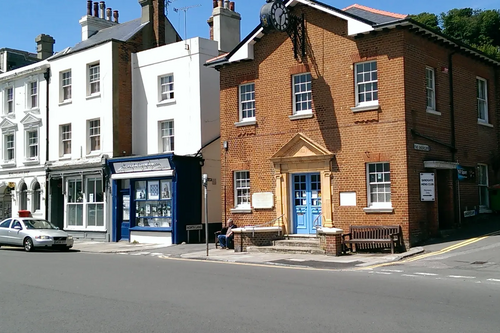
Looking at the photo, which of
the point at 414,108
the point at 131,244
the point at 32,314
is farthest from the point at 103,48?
the point at 32,314

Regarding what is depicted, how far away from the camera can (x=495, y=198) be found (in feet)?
74.3

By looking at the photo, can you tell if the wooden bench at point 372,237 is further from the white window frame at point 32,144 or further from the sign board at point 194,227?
the white window frame at point 32,144

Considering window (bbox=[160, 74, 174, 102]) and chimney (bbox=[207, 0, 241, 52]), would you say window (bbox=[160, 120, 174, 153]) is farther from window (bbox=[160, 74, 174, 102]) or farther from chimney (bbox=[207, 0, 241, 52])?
chimney (bbox=[207, 0, 241, 52])

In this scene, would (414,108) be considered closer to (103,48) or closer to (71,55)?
(103,48)

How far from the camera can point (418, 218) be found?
59.9 feet

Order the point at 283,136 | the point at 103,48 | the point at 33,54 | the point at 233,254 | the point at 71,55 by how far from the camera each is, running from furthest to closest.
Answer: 1. the point at 33,54
2. the point at 71,55
3. the point at 103,48
4. the point at 283,136
5. the point at 233,254

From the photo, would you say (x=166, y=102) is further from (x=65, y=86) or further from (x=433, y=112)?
(x=433, y=112)

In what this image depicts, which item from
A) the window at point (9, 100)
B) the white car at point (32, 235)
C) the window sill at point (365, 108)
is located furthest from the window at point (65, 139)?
the window sill at point (365, 108)

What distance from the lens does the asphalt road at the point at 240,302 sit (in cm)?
791

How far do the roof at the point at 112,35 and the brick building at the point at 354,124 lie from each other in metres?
8.33

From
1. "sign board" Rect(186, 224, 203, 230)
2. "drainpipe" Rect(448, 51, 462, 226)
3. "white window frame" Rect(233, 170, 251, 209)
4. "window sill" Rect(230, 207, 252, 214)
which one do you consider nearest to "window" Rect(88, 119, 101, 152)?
"sign board" Rect(186, 224, 203, 230)

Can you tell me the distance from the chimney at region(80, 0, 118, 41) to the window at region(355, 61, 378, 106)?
19.3 meters

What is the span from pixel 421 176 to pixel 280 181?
16.9 ft

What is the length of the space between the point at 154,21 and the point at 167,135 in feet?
23.1
